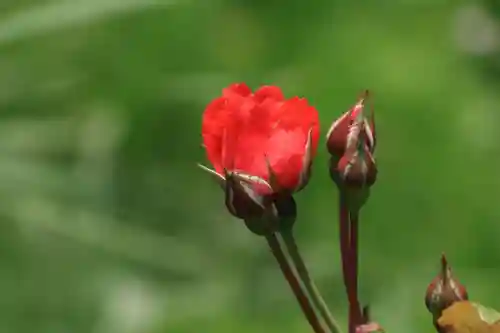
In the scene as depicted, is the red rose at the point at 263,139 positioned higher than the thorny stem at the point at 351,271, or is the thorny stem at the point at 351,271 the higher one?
the red rose at the point at 263,139

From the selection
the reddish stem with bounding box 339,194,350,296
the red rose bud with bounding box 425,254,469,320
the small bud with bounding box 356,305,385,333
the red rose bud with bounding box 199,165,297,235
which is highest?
the red rose bud with bounding box 199,165,297,235

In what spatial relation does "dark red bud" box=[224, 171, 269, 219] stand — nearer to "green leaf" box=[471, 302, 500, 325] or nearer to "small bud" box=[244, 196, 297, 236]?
"small bud" box=[244, 196, 297, 236]

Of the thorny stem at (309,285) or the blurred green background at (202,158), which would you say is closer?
the thorny stem at (309,285)

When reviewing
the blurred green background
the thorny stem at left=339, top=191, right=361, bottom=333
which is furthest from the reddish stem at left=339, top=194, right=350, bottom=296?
the blurred green background

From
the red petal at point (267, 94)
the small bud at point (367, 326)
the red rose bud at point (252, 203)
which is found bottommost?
the small bud at point (367, 326)

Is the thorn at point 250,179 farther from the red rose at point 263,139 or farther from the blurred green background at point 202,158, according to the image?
the blurred green background at point 202,158

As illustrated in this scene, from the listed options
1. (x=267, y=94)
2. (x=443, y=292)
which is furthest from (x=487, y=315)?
(x=267, y=94)

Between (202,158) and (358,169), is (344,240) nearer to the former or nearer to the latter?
(358,169)

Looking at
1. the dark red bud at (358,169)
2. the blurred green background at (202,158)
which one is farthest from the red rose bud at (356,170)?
the blurred green background at (202,158)
